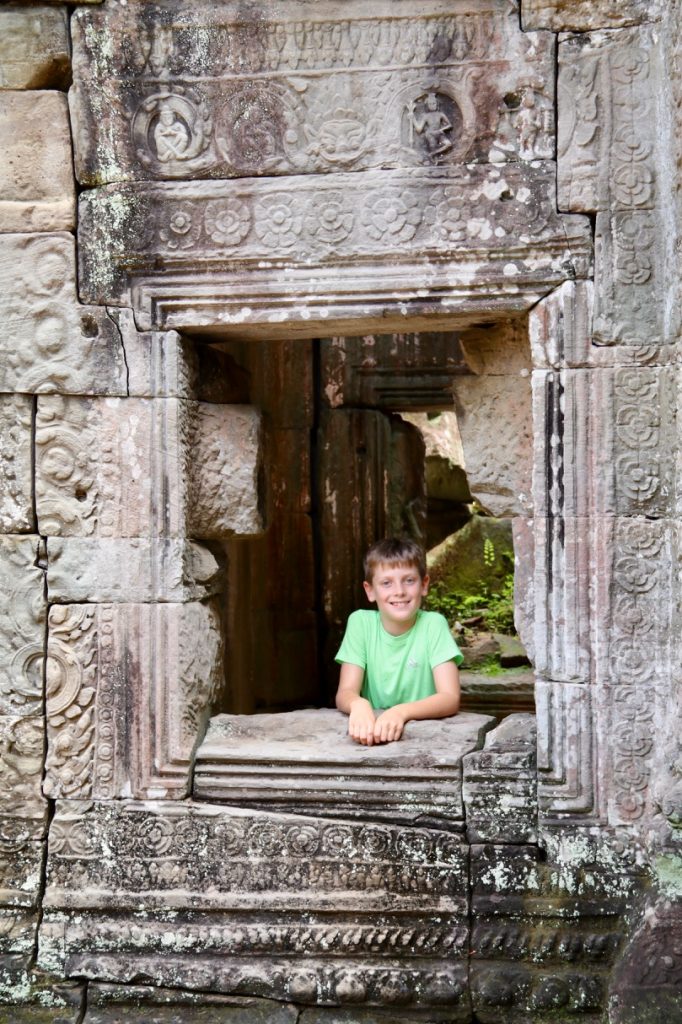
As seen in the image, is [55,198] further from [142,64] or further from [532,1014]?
[532,1014]

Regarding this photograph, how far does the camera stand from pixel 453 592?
8.55 m

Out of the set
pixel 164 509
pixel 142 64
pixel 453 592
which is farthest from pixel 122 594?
pixel 453 592

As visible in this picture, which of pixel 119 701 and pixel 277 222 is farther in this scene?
pixel 119 701

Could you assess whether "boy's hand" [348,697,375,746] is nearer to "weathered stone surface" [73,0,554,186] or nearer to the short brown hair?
the short brown hair

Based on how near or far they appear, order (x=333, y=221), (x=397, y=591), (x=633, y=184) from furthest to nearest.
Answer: (x=397, y=591), (x=333, y=221), (x=633, y=184)

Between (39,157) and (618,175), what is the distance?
6.42 ft

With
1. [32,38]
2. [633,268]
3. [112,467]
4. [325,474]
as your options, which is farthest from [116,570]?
[325,474]

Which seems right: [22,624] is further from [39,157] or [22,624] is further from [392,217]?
[392,217]

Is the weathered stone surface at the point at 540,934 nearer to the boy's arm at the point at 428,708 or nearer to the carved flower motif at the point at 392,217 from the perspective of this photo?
the boy's arm at the point at 428,708

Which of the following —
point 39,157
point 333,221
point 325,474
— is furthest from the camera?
point 325,474

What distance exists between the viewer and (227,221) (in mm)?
3713

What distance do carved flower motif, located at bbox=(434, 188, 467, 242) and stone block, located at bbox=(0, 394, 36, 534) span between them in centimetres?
154

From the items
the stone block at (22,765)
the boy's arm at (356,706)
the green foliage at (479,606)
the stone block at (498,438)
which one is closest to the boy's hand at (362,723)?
the boy's arm at (356,706)

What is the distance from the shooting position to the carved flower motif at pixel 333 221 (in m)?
3.65
